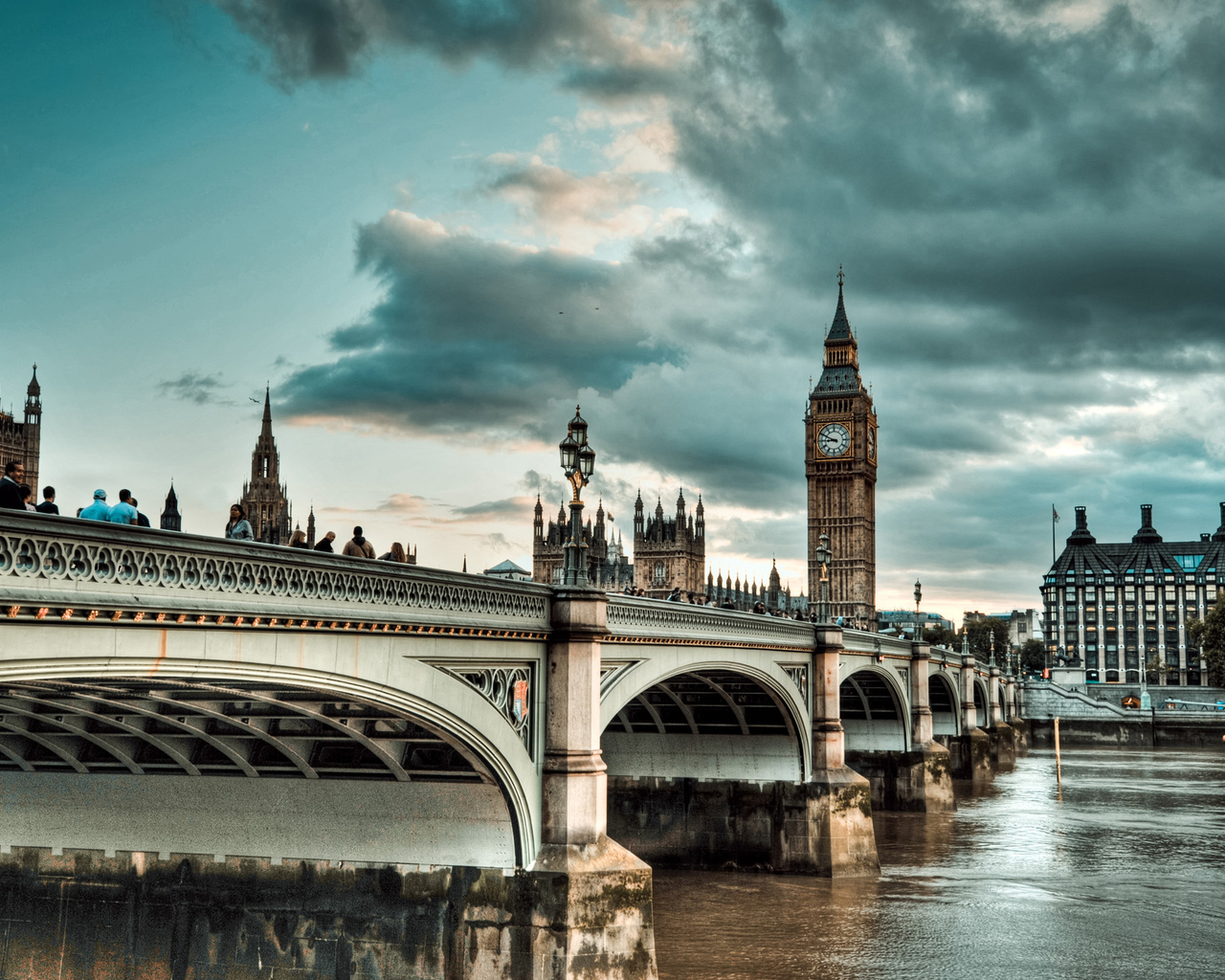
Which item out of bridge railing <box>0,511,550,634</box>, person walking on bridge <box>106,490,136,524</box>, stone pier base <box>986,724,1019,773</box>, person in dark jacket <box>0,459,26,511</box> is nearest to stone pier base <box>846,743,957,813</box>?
stone pier base <box>986,724,1019,773</box>

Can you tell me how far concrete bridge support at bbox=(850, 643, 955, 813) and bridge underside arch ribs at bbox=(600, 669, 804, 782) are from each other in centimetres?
1806

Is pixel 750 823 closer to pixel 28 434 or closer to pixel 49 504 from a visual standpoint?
pixel 49 504

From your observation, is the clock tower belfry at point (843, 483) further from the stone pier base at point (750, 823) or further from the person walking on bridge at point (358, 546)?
the person walking on bridge at point (358, 546)

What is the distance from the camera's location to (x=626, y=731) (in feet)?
117

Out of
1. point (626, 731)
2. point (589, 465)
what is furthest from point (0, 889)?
point (626, 731)

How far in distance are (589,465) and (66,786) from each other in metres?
9.54

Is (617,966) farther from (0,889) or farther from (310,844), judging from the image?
(0,889)

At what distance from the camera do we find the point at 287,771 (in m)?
18.9

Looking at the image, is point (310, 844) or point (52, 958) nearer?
point (310, 844)

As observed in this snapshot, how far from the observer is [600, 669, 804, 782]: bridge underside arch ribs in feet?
111

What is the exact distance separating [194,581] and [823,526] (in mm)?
157804

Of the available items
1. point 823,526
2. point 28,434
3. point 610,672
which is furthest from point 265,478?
point 610,672

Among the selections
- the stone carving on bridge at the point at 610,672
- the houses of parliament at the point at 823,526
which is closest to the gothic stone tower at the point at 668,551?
the houses of parliament at the point at 823,526

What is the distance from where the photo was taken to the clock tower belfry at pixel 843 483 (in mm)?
164500
